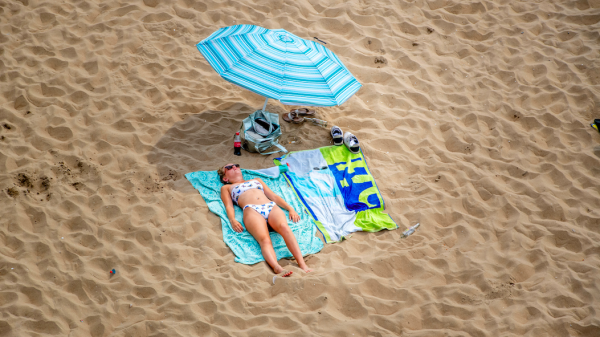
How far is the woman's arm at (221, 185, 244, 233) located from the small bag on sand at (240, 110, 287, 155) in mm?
827

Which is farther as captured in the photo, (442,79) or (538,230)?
(442,79)

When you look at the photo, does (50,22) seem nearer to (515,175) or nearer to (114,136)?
(114,136)

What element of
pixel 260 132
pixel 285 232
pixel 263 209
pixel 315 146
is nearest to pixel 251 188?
pixel 263 209

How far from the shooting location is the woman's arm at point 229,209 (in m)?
5.11

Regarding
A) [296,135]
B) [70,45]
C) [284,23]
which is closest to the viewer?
[296,135]

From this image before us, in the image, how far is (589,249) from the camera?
499 centimetres

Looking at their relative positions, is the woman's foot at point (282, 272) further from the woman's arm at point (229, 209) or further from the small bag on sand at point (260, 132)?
the small bag on sand at point (260, 132)

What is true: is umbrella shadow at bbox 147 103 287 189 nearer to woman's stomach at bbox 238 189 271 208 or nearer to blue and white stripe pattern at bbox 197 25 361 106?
woman's stomach at bbox 238 189 271 208

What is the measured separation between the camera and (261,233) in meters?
4.99

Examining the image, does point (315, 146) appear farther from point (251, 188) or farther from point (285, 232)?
point (285, 232)

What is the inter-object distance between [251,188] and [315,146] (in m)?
1.34

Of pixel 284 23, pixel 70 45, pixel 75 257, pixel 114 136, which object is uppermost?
pixel 284 23

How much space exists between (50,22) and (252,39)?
13.3 feet

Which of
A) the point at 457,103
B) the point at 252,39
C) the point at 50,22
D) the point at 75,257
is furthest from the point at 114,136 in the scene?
the point at 457,103
